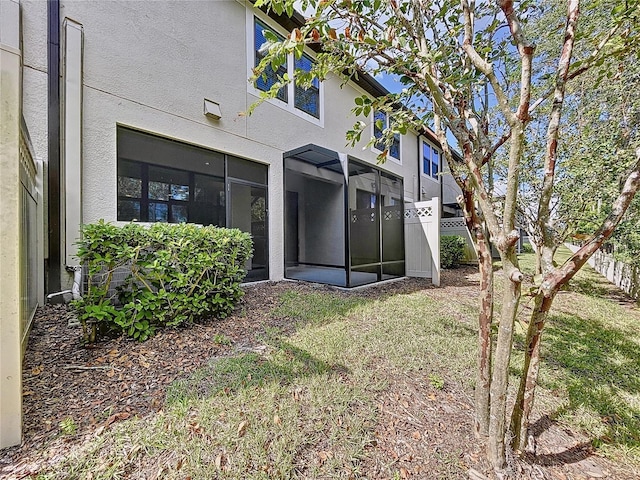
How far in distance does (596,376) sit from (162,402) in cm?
403

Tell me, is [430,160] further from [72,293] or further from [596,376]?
[72,293]

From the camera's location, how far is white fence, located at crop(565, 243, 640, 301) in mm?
6023

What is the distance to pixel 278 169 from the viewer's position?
6797mm

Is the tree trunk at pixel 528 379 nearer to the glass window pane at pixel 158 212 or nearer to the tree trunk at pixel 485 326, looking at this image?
the tree trunk at pixel 485 326

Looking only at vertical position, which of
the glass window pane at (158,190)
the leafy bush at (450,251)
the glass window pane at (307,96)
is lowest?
the leafy bush at (450,251)

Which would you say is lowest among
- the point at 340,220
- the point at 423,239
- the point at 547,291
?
the point at 547,291

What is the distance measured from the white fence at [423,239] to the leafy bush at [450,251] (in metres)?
3.14

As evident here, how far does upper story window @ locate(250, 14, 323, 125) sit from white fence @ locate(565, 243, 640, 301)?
27.0 feet

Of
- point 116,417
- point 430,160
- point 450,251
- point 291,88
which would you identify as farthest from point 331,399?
point 430,160

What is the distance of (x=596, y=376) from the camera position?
2797 mm

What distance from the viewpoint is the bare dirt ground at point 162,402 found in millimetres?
1680

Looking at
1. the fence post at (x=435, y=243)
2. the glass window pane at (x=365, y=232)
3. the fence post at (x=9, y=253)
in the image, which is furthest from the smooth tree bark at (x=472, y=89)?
the fence post at (x=435, y=243)

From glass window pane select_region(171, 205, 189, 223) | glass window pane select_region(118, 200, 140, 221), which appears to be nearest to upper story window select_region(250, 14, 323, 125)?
glass window pane select_region(171, 205, 189, 223)

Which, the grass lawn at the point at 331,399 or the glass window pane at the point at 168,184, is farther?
the glass window pane at the point at 168,184
